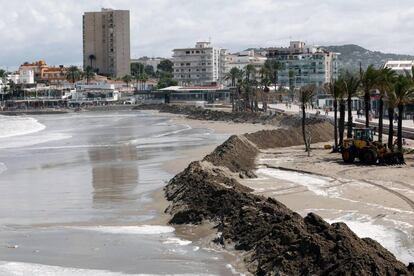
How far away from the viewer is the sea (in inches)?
578

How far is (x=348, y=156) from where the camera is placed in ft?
104

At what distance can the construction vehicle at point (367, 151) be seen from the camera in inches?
1196

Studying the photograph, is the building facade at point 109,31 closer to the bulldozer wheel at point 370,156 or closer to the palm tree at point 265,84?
the palm tree at point 265,84

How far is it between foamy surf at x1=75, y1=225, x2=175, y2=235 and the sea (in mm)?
25


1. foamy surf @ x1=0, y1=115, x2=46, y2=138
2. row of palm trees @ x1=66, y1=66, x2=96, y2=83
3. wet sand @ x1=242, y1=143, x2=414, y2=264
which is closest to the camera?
wet sand @ x1=242, y1=143, x2=414, y2=264

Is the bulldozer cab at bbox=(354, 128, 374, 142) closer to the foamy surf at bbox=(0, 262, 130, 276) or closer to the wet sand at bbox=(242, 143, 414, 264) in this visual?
the wet sand at bbox=(242, 143, 414, 264)

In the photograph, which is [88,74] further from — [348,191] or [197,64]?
[348,191]

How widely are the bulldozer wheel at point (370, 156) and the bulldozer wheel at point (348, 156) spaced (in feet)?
2.06

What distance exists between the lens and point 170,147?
153 ft

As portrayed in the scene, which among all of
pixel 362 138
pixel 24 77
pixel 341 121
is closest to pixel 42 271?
pixel 362 138

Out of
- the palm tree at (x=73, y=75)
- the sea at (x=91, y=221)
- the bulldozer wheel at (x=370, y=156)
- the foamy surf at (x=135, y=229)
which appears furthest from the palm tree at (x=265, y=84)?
the foamy surf at (x=135, y=229)

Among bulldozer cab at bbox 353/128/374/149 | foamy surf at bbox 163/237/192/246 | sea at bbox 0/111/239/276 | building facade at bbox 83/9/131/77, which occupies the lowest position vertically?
sea at bbox 0/111/239/276

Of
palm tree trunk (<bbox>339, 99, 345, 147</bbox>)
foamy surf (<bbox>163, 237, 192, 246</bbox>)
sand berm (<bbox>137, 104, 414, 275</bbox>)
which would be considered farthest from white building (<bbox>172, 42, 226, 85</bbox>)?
foamy surf (<bbox>163, 237, 192, 246</bbox>)

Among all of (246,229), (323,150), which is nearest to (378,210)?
(246,229)
